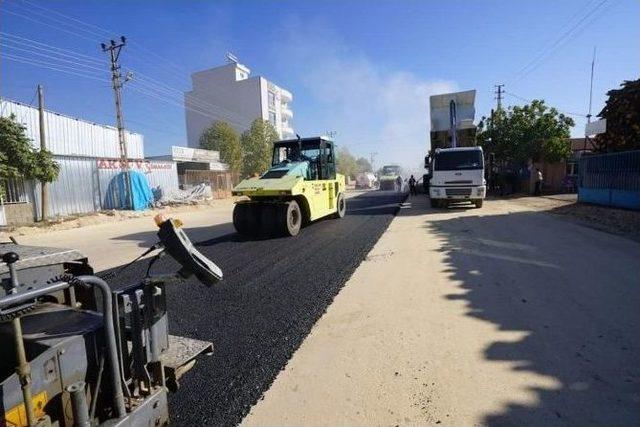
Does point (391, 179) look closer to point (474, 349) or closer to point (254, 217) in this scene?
point (254, 217)

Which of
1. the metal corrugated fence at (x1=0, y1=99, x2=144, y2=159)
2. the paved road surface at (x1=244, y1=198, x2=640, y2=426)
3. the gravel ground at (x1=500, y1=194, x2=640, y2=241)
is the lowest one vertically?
the paved road surface at (x1=244, y1=198, x2=640, y2=426)

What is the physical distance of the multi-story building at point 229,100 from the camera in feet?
197

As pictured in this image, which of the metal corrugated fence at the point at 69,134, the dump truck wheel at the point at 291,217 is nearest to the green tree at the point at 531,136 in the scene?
the dump truck wheel at the point at 291,217

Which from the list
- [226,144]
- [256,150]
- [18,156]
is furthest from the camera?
[256,150]

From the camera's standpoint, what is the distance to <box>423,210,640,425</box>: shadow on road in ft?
8.71

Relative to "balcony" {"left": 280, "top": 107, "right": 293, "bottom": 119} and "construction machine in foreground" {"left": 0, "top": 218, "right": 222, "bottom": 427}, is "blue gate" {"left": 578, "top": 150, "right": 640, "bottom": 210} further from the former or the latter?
"balcony" {"left": 280, "top": 107, "right": 293, "bottom": 119}

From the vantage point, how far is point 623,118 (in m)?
13.5

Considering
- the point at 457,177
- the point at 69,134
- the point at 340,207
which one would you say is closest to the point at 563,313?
the point at 340,207

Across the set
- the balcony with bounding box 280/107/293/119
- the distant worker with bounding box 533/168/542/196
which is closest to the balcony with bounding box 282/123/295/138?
the balcony with bounding box 280/107/293/119

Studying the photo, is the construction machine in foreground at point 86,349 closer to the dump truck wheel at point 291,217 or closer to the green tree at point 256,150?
the dump truck wheel at point 291,217

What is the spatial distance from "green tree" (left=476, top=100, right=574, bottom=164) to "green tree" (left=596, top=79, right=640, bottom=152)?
8089mm

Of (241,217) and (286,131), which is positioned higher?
(286,131)

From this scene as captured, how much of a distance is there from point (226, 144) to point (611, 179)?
32834mm

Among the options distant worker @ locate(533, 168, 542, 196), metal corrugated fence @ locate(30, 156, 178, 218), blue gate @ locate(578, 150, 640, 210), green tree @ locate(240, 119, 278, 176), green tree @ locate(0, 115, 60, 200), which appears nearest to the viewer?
blue gate @ locate(578, 150, 640, 210)
